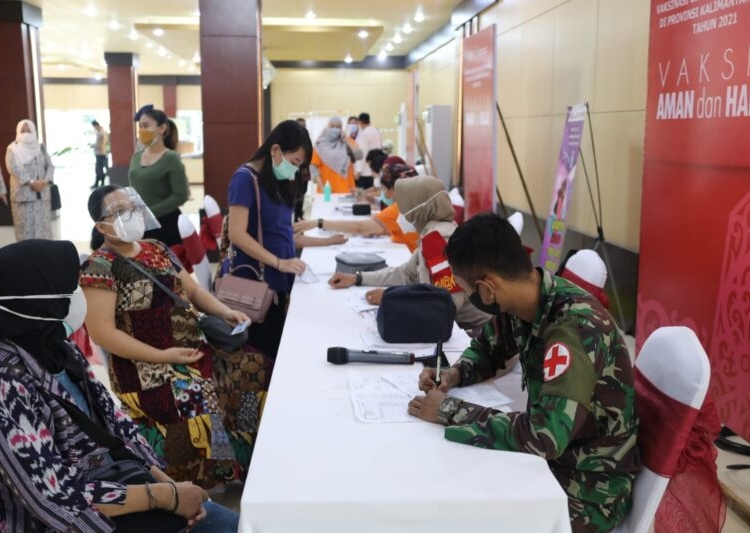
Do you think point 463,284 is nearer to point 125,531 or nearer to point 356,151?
point 125,531

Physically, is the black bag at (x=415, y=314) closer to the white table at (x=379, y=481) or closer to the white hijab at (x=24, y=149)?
the white table at (x=379, y=481)

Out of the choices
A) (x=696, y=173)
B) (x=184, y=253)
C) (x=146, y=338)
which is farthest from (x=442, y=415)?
(x=184, y=253)

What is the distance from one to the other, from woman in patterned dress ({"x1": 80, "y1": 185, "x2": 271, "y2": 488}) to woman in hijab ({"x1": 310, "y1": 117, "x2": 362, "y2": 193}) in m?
5.48

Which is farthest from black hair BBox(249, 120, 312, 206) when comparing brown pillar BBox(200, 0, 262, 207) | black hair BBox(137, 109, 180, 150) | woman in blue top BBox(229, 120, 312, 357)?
brown pillar BBox(200, 0, 262, 207)

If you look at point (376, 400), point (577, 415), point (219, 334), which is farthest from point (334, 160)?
point (577, 415)

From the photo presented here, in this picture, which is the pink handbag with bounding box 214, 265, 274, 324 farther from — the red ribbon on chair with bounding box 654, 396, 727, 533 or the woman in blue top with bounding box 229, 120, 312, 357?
the red ribbon on chair with bounding box 654, 396, 727, 533

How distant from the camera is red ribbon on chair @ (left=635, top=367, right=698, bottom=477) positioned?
5.58 feet

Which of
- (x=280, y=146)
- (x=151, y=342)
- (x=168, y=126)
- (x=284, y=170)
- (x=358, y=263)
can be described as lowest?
(x=151, y=342)

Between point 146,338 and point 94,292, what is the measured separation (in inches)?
10.4

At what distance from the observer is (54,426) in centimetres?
163

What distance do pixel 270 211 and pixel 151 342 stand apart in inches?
43.1

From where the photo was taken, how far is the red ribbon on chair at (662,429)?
1700mm

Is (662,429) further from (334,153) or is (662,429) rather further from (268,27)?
(268,27)

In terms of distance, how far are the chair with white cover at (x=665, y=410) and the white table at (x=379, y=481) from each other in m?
0.30
